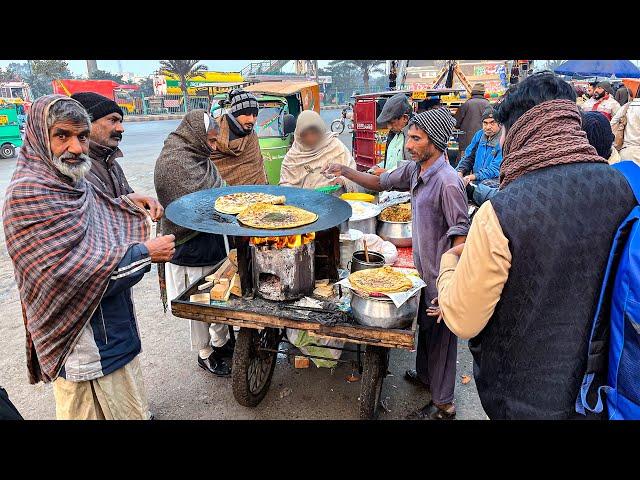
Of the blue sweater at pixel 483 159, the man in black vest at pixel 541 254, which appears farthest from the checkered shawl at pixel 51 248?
the blue sweater at pixel 483 159

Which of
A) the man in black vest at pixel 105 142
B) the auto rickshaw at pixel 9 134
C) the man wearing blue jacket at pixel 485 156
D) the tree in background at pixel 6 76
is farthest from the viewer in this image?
the tree in background at pixel 6 76

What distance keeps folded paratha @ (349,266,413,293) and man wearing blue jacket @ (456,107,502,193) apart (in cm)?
269

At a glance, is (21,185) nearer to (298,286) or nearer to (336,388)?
(298,286)

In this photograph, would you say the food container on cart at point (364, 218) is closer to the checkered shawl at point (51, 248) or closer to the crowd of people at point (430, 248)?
the crowd of people at point (430, 248)

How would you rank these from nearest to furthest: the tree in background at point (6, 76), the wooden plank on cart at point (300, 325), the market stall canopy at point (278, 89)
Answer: the wooden plank on cart at point (300, 325), the market stall canopy at point (278, 89), the tree in background at point (6, 76)

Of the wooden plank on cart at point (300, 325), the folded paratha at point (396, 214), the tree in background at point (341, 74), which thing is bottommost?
the wooden plank on cart at point (300, 325)

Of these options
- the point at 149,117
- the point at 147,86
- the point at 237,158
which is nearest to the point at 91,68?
the point at 147,86

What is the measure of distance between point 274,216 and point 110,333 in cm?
121

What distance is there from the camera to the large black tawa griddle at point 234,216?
2.40 metres

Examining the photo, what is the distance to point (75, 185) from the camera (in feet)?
6.98

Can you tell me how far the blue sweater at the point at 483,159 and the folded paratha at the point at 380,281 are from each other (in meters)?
2.74

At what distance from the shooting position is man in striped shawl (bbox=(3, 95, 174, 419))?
6.32 feet

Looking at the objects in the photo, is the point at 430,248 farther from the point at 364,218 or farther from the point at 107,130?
the point at 107,130

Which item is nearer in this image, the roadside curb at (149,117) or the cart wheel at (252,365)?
the cart wheel at (252,365)
